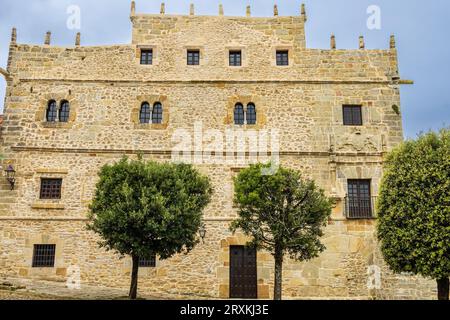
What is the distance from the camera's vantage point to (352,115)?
63.0ft

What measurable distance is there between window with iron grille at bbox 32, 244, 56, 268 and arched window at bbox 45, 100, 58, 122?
542cm

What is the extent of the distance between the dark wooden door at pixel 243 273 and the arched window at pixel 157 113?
6355mm

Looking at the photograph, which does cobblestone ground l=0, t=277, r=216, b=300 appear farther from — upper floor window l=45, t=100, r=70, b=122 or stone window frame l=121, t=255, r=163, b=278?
upper floor window l=45, t=100, r=70, b=122

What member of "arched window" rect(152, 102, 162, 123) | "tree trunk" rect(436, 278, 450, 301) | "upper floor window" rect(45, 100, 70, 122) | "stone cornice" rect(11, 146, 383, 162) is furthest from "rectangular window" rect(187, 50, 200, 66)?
"tree trunk" rect(436, 278, 450, 301)

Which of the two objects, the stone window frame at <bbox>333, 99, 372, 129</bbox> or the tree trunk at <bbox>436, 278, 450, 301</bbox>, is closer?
the tree trunk at <bbox>436, 278, 450, 301</bbox>

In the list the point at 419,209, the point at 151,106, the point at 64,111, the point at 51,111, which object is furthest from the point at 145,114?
the point at 419,209

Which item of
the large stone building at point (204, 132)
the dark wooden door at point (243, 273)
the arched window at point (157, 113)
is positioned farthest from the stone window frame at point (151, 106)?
the dark wooden door at point (243, 273)

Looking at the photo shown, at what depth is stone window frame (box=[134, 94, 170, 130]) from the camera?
18.8 metres

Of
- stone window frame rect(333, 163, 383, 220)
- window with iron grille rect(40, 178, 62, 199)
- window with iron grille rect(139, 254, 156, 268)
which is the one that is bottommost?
window with iron grille rect(139, 254, 156, 268)

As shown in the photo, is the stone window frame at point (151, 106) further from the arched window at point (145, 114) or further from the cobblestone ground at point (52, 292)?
the cobblestone ground at point (52, 292)

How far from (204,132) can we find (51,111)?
6786 millimetres

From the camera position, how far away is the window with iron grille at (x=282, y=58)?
1969cm
